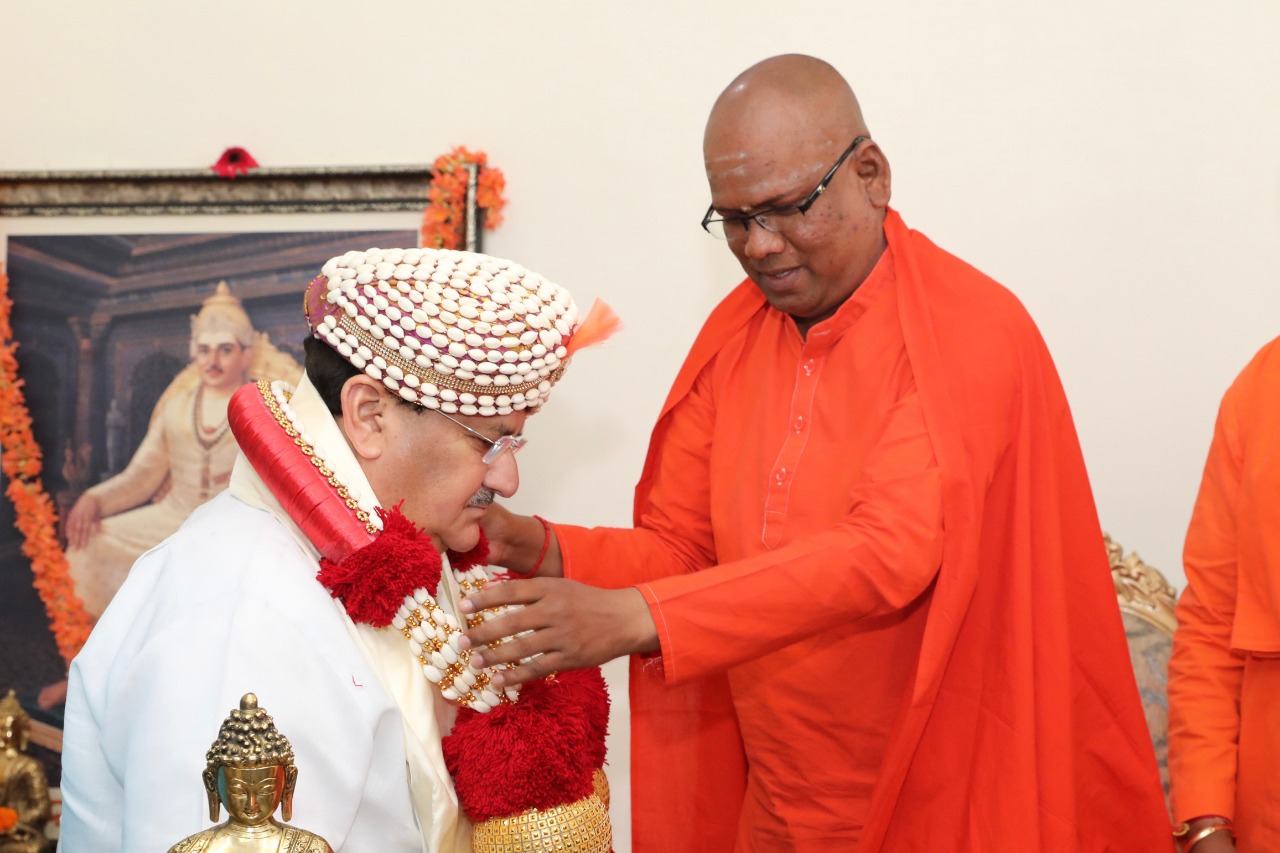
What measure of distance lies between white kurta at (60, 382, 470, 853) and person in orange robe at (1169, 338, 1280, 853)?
1445mm

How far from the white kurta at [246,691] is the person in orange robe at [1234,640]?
1445 mm

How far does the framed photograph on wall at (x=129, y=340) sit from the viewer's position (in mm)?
3779

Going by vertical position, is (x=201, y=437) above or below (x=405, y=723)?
above

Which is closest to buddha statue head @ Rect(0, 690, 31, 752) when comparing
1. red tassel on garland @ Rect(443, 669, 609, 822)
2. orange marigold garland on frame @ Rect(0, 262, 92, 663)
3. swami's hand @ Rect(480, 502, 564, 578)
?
orange marigold garland on frame @ Rect(0, 262, 92, 663)

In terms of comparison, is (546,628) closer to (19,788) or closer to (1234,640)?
(1234,640)

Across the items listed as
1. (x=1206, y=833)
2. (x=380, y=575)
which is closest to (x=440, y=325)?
(x=380, y=575)

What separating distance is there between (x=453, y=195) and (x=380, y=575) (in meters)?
2.09

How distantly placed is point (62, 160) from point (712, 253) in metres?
2.03

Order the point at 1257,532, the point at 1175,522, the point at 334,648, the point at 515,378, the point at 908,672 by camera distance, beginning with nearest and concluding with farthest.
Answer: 1. the point at 334,648
2. the point at 515,378
3. the point at 1257,532
4. the point at 908,672
5. the point at 1175,522

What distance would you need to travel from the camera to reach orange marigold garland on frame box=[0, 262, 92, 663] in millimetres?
3797

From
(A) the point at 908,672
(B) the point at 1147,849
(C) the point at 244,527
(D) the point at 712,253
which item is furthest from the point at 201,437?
(B) the point at 1147,849

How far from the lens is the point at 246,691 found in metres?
1.66

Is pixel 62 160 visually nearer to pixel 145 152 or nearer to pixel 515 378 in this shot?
pixel 145 152

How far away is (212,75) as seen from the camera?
3.84 meters
